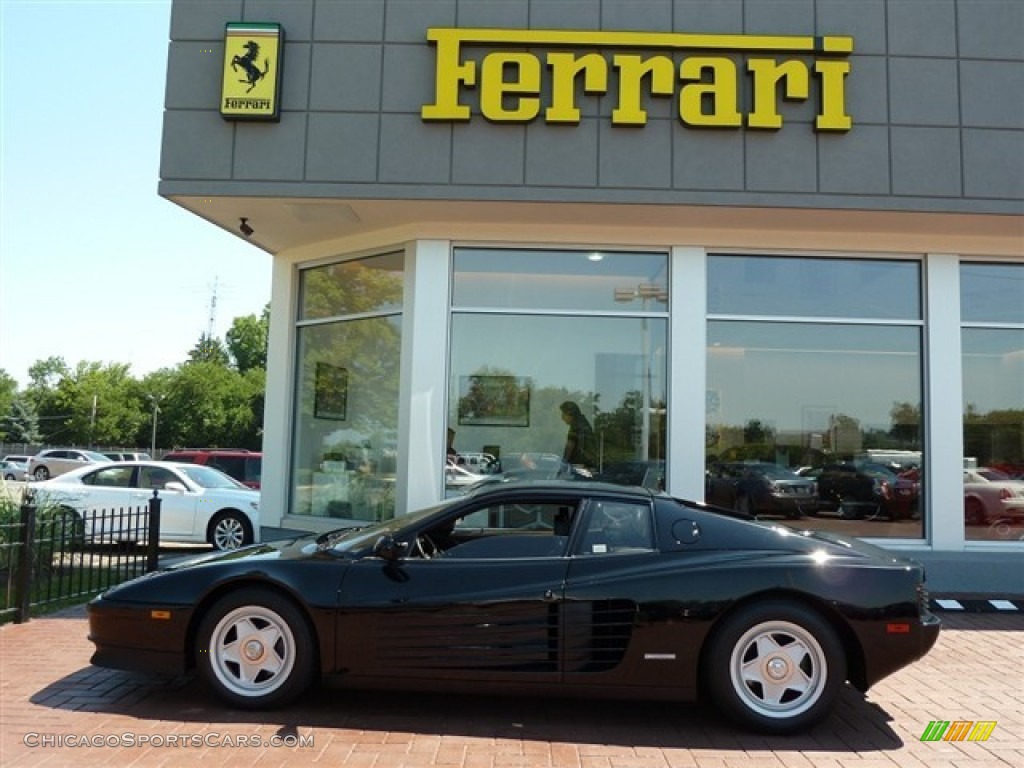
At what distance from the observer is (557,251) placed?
9117 mm

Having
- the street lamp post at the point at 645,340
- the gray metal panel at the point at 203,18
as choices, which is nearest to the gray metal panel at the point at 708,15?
the street lamp post at the point at 645,340

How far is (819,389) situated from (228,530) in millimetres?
8356

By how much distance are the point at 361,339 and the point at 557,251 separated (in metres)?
2.60

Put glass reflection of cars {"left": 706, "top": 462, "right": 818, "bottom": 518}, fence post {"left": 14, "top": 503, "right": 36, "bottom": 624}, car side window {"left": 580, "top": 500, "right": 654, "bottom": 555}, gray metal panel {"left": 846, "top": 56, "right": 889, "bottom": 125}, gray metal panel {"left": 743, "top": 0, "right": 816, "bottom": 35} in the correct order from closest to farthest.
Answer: car side window {"left": 580, "top": 500, "right": 654, "bottom": 555} → fence post {"left": 14, "top": 503, "right": 36, "bottom": 624} → gray metal panel {"left": 846, "top": 56, "right": 889, "bottom": 125} → gray metal panel {"left": 743, "top": 0, "right": 816, "bottom": 35} → glass reflection of cars {"left": 706, "top": 462, "right": 818, "bottom": 518}

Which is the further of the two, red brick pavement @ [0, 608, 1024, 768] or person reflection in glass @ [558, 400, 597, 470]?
person reflection in glass @ [558, 400, 597, 470]

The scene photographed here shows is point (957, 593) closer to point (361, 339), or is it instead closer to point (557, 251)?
point (557, 251)

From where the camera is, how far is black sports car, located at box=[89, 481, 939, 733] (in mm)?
4477

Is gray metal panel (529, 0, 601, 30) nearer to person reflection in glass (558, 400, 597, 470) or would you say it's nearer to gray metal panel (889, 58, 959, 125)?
gray metal panel (889, 58, 959, 125)

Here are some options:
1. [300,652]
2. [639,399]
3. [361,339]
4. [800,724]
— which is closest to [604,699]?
[800,724]

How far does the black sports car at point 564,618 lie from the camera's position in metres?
4.48

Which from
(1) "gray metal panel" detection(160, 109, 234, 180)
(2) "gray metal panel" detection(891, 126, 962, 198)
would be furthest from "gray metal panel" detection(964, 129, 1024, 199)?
(1) "gray metal panel" detection(160, 109, 234, 180)

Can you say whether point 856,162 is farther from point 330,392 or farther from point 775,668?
point 330,392

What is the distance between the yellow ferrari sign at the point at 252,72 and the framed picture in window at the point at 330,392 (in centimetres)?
321

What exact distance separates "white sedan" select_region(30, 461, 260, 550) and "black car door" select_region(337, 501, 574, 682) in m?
7.86
